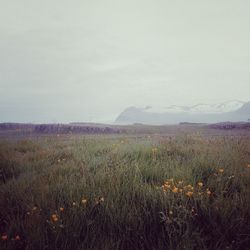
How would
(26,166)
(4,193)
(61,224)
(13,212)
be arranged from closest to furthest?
(61,224) < (13,212) < (4,193) < (26,166)

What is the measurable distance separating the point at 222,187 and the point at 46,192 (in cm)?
226

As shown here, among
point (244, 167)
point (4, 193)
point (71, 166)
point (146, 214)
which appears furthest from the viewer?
point (71, 166)

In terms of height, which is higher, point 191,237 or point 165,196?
point 165,196

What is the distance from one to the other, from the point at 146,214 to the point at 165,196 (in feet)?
0.93

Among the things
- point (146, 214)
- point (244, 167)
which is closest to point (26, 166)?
point (146, 214)

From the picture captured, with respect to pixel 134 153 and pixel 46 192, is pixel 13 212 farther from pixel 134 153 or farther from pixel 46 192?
pixel 134 153

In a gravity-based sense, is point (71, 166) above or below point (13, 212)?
above

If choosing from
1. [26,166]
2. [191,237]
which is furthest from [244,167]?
[26,166]

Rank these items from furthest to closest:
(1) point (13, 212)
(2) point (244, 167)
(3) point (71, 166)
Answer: (3) point (71, 166), (2) point (244, 167), (1) point (13, 212)

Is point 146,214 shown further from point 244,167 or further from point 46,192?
point 244,167

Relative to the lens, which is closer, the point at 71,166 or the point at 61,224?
the point at 61,224

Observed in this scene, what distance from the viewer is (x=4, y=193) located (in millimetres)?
3281

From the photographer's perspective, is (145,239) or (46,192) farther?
(46,192)

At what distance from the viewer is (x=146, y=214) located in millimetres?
2436
